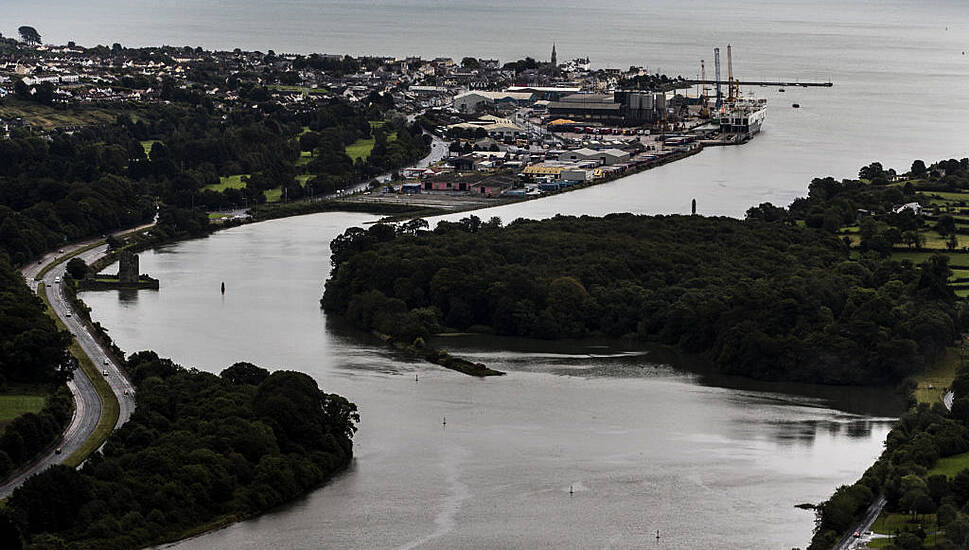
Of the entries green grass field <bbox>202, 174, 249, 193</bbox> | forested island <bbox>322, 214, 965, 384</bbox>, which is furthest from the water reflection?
green grass field <bbox>202, 174, 249, 193</bbox>

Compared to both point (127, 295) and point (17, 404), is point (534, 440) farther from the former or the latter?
point (127, 295)

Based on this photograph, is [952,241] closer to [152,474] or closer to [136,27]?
[152,474]

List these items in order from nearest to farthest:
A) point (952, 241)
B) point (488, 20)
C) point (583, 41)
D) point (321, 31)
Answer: point (952, 241)
point (583, 41)
point (321, 31)
point (488, 20)

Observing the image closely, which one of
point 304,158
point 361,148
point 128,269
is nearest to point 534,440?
point 128,269

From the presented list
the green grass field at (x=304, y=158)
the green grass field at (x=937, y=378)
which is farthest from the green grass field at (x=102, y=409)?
the green grass field at (x=304, y=158)

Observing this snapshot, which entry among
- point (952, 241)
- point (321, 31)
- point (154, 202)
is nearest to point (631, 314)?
point (952, 241)

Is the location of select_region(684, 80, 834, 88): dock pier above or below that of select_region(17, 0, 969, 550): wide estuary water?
above

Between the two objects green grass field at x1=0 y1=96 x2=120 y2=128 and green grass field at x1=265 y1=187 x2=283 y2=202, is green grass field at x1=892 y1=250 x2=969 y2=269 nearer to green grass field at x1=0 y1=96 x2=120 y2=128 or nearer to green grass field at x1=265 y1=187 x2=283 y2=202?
green grass field at x1=265 y1=187 x2=283 y2=202
